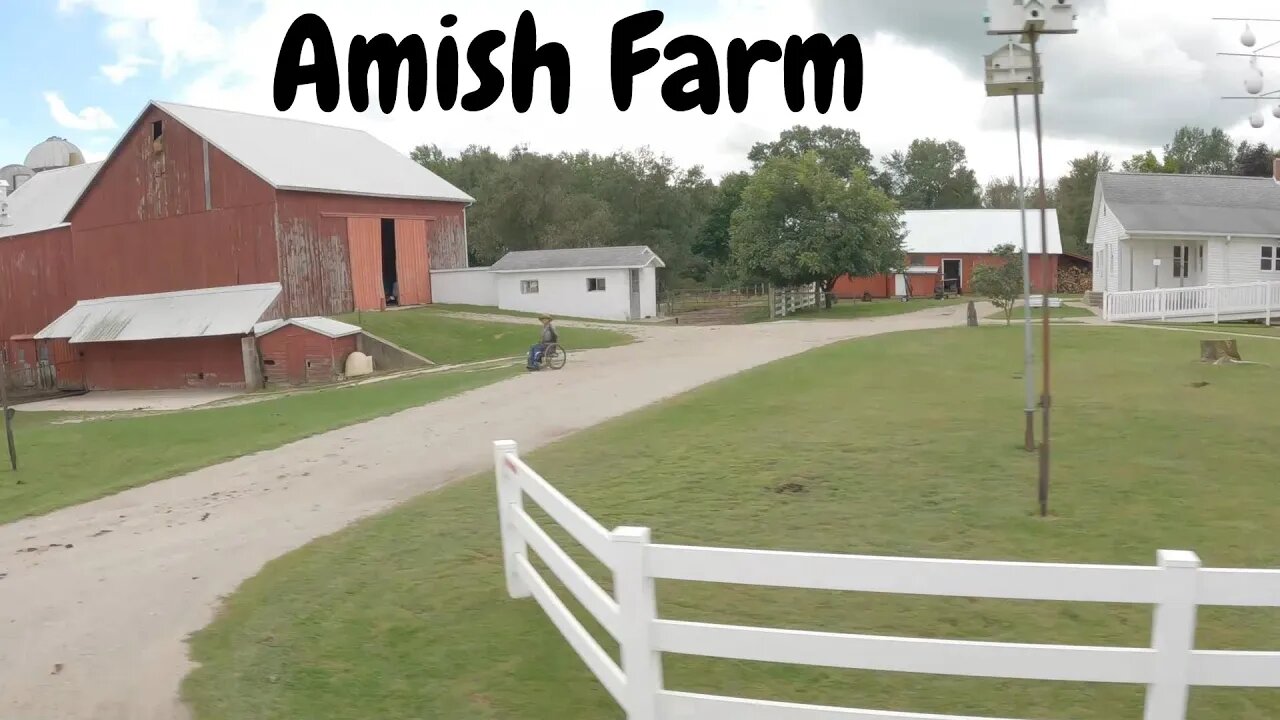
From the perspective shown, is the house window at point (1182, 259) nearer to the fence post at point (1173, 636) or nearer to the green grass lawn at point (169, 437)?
the green grass lawn at point (169, 437)

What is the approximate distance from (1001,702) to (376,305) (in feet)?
118

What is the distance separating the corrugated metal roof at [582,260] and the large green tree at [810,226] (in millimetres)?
4373

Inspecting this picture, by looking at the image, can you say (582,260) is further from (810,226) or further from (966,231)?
(966,231)

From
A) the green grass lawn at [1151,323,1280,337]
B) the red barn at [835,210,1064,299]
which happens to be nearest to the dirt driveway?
the green grass lawn at [1151,323,1280,337]

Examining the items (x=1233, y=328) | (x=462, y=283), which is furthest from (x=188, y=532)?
(x=462, y=283)

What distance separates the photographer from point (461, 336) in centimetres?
3316

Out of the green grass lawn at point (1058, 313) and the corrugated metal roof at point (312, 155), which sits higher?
the corrugated metal roof at point (312, 155)

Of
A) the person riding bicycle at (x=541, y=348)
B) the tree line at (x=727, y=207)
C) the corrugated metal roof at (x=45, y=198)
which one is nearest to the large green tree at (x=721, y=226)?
the tree line at (x=727, y=207)

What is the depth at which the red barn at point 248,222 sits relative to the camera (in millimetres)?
35281

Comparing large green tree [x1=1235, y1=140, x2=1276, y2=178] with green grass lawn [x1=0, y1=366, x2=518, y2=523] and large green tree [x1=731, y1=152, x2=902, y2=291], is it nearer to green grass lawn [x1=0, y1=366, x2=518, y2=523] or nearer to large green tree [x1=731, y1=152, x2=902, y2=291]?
large green tree [x1=731, y1=152, x2=902, y2=291]

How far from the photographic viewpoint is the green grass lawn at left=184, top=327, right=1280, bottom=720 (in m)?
5.27

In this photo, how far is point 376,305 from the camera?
3844 centimetres

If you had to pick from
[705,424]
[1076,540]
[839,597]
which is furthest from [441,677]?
[705,424]

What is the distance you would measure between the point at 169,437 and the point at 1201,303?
1166 inches
